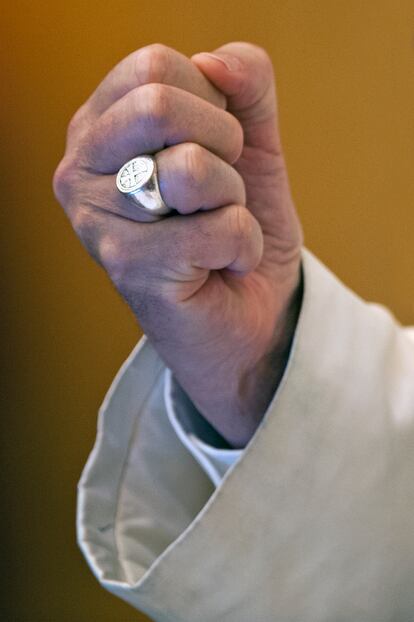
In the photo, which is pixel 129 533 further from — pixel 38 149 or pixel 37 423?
pixel 38 149

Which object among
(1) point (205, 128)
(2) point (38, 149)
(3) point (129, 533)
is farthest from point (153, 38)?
(3) point (129, 533)

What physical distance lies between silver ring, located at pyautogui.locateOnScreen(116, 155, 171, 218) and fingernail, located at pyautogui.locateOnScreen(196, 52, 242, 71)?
99 mm

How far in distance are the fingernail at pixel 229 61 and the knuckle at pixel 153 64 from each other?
0.15 feet

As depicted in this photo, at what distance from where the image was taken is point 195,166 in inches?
13.2

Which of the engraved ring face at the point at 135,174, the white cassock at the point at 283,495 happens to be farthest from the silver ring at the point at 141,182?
the white cassock at the point at 283,495

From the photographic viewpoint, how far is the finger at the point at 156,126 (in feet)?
1.13

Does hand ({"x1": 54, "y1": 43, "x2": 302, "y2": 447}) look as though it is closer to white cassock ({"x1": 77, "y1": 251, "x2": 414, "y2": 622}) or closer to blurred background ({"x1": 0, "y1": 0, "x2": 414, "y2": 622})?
white cassock ({"x1": 77, "y1": 251, "x2": 414, "y2": 622})

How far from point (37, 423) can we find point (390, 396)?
1.05 feet

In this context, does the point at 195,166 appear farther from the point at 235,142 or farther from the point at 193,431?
the point at 193,431

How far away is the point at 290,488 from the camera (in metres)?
0.48

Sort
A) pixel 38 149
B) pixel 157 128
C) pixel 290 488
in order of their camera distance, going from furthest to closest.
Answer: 1. pixel 38 149
2. pixel 290 488
3. pixel 157 128

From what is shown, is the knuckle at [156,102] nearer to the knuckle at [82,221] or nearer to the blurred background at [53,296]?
the knuckle at [82,221]

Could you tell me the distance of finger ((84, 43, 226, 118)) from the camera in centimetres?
37

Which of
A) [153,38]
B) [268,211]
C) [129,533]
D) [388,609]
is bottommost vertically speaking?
[388,609]
